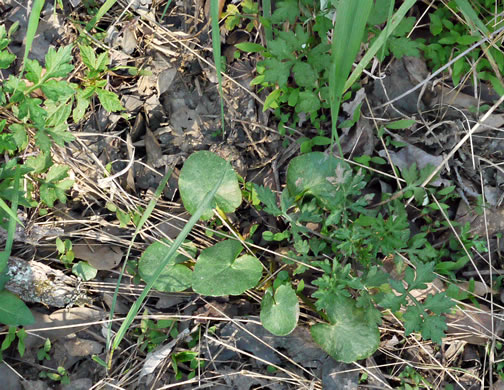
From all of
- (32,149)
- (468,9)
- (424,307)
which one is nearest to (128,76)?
(32,149)

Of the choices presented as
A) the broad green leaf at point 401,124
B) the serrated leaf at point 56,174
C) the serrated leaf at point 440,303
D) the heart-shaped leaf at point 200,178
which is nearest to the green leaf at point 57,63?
the serrated leaf at point 56,174

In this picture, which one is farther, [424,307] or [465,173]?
[465,173]

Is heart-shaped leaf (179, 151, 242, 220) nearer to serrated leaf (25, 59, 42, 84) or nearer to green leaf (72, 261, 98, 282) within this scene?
green leaf (72, 261, 98, 282)

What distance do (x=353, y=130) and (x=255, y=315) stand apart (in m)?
0.85

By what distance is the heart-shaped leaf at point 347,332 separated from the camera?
179 centimetres

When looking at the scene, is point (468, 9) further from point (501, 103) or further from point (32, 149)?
point (32, 149)

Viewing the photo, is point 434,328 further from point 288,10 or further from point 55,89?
point 55,89

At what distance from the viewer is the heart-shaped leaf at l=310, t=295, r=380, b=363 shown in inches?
70.3

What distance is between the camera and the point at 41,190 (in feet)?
6.32

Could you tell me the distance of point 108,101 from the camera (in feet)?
6.53

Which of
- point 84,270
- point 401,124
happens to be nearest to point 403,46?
point 401,124

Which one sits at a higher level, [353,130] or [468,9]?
[468,9]

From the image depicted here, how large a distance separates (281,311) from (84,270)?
824mm

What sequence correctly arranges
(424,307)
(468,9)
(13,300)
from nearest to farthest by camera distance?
(468,9), (424,307), (13,300)
